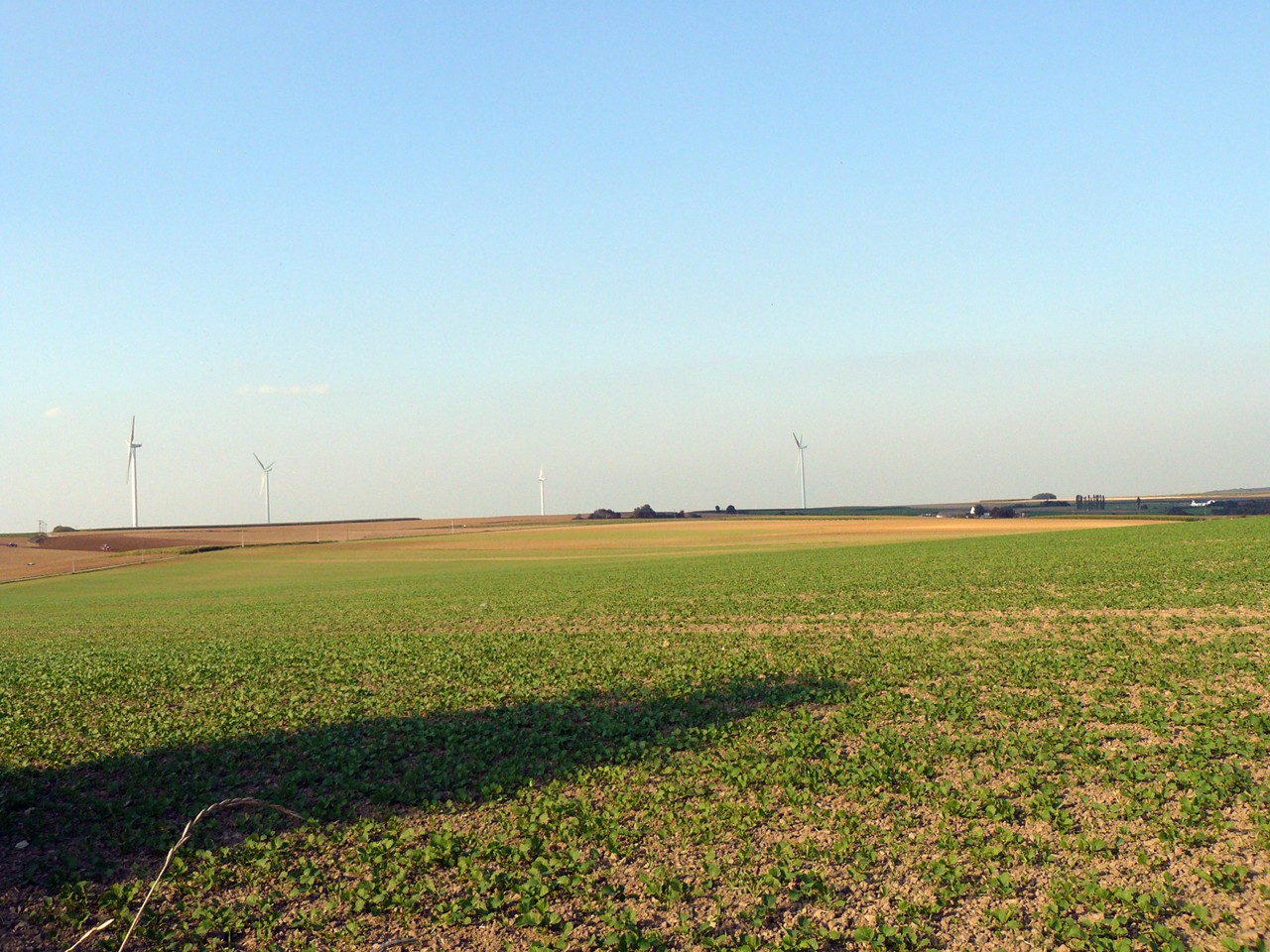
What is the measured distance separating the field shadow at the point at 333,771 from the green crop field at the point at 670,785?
0.08 meters

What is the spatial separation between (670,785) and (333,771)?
5.36 m

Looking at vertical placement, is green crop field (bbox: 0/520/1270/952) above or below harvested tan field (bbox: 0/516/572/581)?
below

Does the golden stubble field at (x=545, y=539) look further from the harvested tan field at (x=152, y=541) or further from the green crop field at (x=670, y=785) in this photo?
the green crop field at (x=670, y=785)

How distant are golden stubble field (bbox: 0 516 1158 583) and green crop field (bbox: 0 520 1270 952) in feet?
203

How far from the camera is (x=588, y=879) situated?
1067 centimetres

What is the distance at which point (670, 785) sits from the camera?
13969 mm

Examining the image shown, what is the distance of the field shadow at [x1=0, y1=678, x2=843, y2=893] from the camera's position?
12672mm

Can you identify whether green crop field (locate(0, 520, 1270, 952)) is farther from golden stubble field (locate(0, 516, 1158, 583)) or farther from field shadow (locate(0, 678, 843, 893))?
golden stubble field (locate(0, 516, 1158, 583))

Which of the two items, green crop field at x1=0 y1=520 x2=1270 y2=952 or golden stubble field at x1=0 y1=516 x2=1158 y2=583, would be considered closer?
green crop field at x1=0 y1=520 x2=1270 y2=952

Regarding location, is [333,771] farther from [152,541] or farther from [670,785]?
[152,541]

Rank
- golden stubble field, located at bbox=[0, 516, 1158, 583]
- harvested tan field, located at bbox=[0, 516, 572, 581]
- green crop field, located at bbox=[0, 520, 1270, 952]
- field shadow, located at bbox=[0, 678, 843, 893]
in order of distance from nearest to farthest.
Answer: green crop field, located at bbox=[0, 520, 1270, 952], field shadow, located at bbox=[0, 678, 843, 893], golden stubble field, located at bbox=[0, 516, 1158, 583], harvested tan field, located at bbox=[0, 516, 572, 581]

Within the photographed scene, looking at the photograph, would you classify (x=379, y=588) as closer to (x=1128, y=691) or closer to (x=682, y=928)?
(x=1128, y=691)

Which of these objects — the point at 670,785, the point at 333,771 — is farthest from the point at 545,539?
the point at 670,785

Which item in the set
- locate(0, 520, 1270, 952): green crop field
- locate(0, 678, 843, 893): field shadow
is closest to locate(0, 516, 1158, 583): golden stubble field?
locate(0, 520, 1270, 952): green crop field
